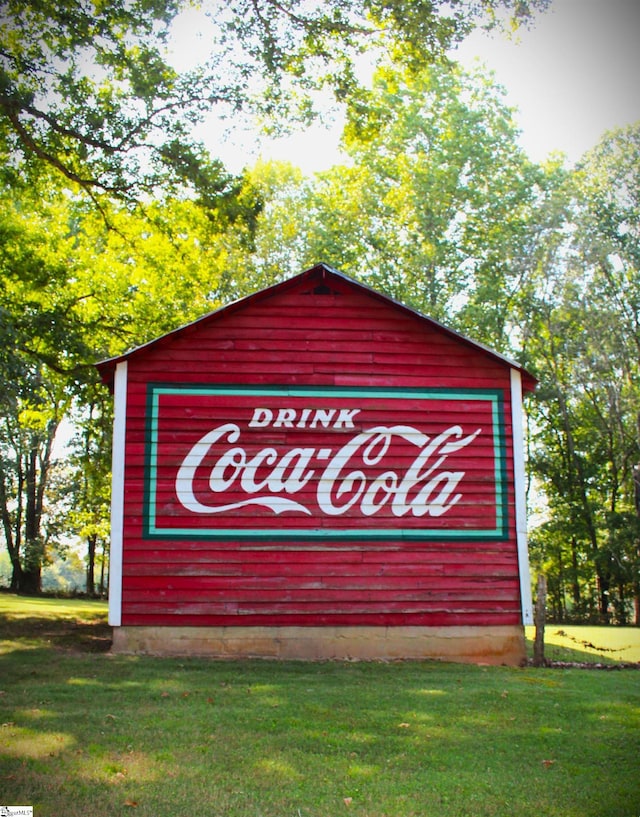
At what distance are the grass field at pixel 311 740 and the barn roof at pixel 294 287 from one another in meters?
4.16

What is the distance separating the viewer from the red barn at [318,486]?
1178 cm

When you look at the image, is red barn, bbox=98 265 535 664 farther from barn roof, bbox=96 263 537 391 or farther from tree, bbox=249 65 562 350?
tree, bbox=249 65 562 350

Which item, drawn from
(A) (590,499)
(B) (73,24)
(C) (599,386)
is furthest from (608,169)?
(B) (73,24)

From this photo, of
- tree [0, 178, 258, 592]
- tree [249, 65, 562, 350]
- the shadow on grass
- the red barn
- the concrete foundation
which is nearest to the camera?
the concrete foundation

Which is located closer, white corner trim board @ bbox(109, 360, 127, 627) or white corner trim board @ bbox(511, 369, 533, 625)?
white corner trim board @ bbox(109, 360, 127, 627)

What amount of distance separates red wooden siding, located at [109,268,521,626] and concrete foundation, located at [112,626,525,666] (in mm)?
128

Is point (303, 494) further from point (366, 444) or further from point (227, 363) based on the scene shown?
point (227, 363)

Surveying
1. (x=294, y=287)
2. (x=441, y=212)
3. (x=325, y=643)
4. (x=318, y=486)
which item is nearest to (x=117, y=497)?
(x=318, y=486)

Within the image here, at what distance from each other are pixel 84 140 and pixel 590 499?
26.0 meters

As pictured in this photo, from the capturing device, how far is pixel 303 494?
1208cm

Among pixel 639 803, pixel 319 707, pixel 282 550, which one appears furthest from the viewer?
pixel 282 550

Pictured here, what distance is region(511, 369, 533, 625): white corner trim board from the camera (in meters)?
12.2

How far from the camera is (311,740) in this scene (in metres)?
7.03

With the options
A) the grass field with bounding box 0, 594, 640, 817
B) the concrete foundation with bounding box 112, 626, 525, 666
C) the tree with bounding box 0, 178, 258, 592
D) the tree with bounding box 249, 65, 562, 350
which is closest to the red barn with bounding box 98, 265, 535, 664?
the concrete foundation with bounding box 112, 626, 525, 666
